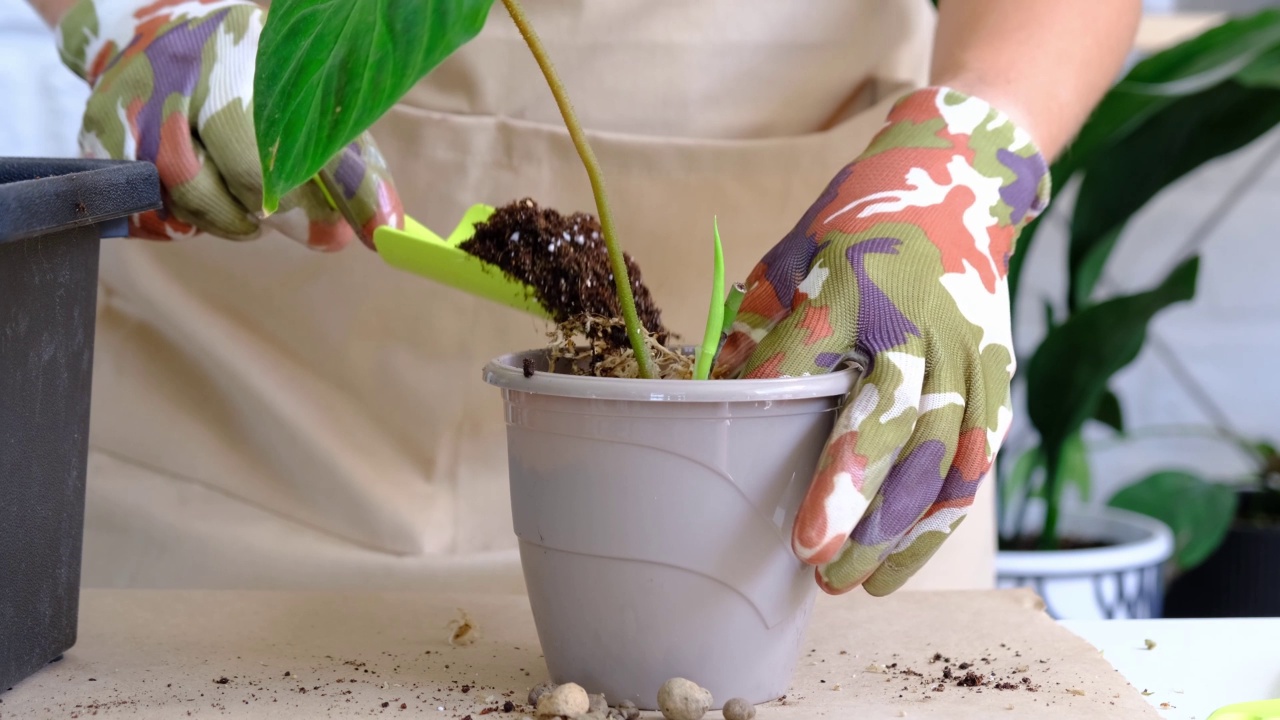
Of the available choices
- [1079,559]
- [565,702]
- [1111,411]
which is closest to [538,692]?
[565,702]

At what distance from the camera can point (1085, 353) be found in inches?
45.1

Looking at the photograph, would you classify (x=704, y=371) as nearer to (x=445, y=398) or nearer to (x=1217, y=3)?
(x=445, y=398)

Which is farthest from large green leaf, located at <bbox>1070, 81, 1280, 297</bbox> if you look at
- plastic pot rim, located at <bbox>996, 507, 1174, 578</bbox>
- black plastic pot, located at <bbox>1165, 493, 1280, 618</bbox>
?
black plastic pot, located at <bbox>1165, 493, 1280, 618</bbox>

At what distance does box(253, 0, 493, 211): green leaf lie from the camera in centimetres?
34

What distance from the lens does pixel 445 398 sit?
72 cm

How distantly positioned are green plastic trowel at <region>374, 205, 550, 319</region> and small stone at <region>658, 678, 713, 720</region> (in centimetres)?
17

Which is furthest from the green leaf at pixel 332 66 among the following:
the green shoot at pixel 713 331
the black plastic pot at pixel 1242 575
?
the black plastic pot at pixel 1242 575

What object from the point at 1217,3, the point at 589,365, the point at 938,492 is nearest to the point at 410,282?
the point at 589,365

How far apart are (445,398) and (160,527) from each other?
194 millimetres

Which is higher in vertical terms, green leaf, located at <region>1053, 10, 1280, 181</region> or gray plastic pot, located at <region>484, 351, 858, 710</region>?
green leaf, located at <region>1053, 10, 1280, 181</region>

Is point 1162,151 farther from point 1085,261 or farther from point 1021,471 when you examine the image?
point 1021,471

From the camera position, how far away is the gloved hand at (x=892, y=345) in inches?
16.1

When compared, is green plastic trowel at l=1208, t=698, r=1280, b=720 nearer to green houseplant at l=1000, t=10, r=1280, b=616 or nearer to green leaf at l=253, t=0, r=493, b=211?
green leaf at l=253, t=0, r=493, b=211

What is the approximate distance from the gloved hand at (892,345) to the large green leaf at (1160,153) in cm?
74
